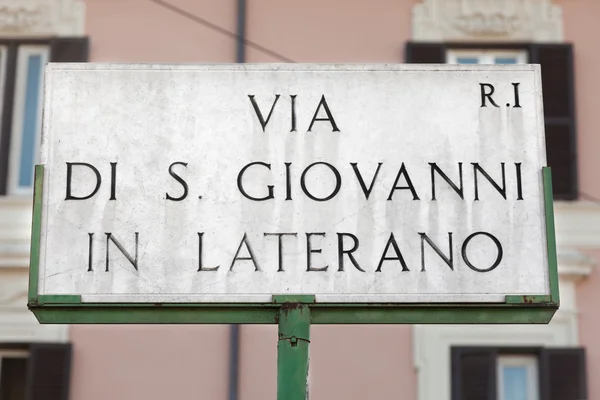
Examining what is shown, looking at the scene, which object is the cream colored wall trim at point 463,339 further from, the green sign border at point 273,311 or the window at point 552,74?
the green sign border at point 273,311

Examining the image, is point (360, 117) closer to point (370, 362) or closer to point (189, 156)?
point (189, 156)

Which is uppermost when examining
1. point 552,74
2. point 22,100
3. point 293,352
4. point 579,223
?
point 552,74

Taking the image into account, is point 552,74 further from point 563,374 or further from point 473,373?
point 473,373

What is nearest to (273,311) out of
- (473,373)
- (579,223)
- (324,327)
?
(324,327)

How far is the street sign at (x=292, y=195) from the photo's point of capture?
5.76 metres

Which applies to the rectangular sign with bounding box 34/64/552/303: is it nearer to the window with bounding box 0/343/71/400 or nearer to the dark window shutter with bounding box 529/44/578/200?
the window with bounding box 0/343/71/400

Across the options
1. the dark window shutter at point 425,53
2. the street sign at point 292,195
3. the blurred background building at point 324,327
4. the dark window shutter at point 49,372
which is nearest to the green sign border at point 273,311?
the street sign at point 292,195

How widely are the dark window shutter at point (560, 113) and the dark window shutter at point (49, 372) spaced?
439cm

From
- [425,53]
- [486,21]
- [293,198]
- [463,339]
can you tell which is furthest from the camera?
[486,21]

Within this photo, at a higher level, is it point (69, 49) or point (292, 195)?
point (69, 49)

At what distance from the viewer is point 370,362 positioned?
12.0 meters

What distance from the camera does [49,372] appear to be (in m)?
11.9

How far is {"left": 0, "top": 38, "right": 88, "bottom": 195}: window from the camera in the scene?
12594mm

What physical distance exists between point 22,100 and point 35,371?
247cm
